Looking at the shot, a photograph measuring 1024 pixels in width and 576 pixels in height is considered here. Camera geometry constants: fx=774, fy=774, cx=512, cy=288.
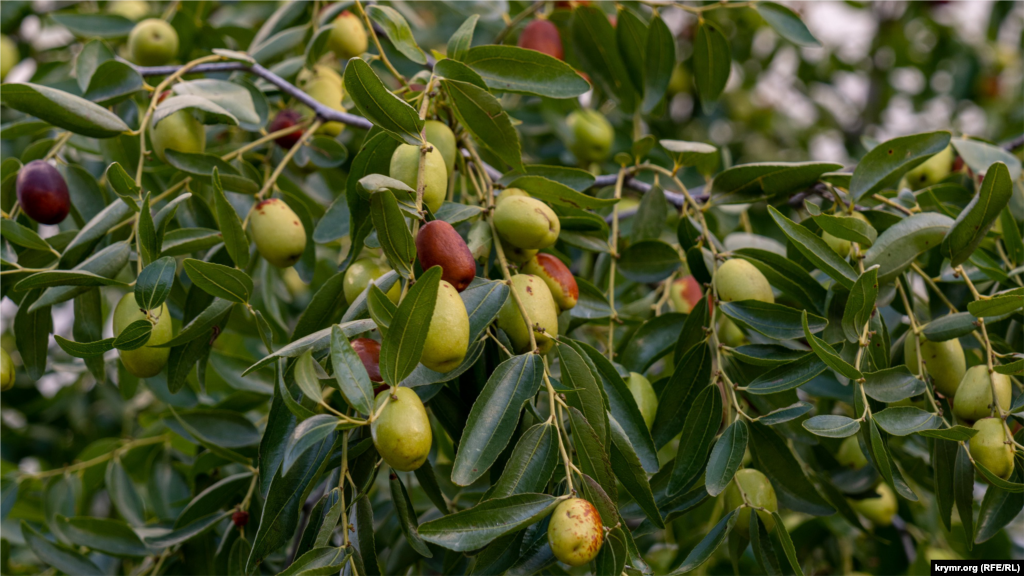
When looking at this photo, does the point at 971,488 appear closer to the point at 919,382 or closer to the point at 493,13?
the point at 919,382

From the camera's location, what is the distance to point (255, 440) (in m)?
1.54

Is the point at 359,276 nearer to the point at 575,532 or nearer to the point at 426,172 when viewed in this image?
the point at 426,172

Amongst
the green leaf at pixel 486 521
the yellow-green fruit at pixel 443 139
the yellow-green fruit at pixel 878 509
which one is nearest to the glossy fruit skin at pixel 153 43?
the yellow-green fruit at pixel 443 139

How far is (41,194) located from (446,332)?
0.85 m

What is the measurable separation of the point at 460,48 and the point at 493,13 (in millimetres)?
819

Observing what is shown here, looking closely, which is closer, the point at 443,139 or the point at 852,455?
the point at 443,139

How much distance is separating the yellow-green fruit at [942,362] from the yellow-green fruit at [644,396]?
16.5 inches

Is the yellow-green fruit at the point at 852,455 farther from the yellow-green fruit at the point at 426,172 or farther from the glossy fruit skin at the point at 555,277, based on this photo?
the yellow-green fruit at the point at 426,172

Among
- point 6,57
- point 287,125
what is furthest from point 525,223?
point 6,57

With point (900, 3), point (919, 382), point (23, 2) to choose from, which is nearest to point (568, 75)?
point (919, 382)

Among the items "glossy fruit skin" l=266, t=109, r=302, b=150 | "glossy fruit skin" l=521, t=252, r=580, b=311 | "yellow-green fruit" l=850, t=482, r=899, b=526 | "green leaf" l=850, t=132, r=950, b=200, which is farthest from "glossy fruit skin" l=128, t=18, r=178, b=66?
"yellow-green fruit" l=850, t=482, r=899, b=526

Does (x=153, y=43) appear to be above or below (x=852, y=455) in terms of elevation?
above

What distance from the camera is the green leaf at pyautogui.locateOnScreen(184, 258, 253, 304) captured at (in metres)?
1.07

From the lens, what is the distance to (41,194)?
1.32 metres
